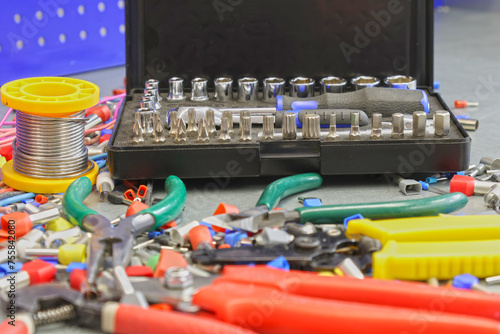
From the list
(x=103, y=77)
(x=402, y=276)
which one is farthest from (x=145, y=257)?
(x=103, y=77)

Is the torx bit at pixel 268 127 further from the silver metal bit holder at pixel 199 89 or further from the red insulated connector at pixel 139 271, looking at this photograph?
the red insulated connector at pixel 139 271

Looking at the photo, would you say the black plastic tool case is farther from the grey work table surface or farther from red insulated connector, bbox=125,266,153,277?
red insulated connector, bbox=125,266,153,277

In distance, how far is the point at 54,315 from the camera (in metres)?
0.96

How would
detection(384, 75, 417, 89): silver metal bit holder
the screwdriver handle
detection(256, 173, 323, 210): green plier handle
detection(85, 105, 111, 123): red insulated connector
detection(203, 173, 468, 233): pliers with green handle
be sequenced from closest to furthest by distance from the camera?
1. detection(203, 173, 468, 233): pliers with green handle
2. detection(256, 173, 323, 210): green plier handle
3. the screwdriver handle
4. detection(384, 75, 417, 89): silver metal bit holder
5. detection(85, 105, 111, 123): red insulated connector

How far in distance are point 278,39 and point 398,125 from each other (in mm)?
419

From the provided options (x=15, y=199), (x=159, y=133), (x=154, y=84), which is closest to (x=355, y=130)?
(x=159, y=133)

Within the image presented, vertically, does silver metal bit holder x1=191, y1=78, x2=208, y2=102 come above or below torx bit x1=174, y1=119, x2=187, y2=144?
above

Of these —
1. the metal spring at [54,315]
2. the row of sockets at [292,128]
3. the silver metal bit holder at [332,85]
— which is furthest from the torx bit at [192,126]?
the metal spring at [54,315]

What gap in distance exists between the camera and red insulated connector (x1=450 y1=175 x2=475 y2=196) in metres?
1.39

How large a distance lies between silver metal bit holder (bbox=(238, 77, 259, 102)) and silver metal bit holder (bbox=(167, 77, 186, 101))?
0.13m

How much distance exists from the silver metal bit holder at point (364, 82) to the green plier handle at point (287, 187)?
0.33 meters

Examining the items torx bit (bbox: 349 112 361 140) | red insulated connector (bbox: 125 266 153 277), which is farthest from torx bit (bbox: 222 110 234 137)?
red insulated connector (bbox: 125 266 153 277)

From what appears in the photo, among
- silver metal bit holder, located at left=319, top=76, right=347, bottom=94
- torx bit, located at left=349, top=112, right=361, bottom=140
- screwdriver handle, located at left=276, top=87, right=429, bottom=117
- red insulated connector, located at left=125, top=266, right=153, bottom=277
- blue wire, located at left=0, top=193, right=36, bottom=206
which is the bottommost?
red insulated connector, located at left=125, top=266, right=153, bottom=277

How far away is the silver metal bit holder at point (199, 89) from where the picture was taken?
1.68 meters
